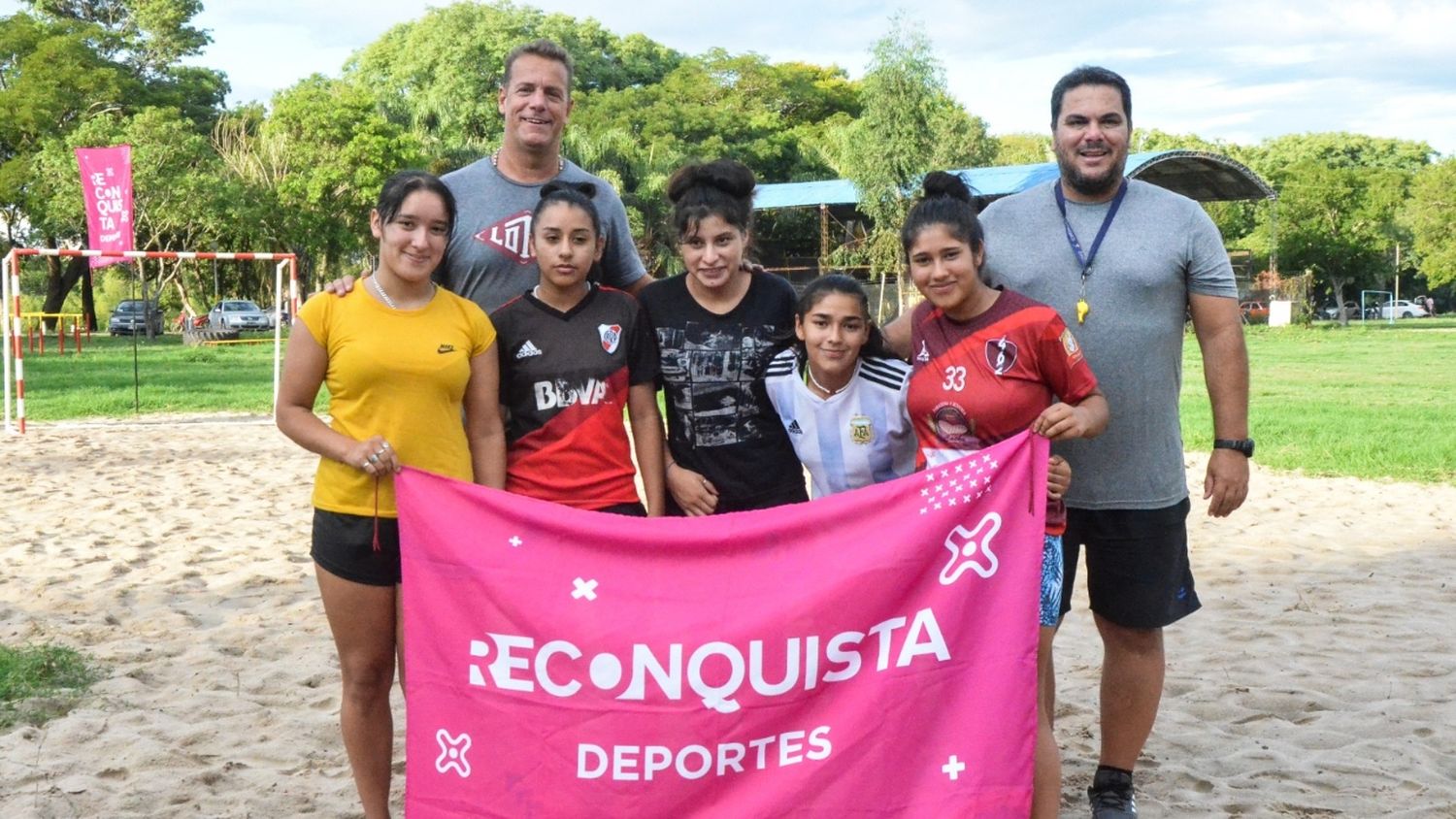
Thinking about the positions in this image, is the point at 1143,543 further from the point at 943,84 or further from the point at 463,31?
the point at 463,31

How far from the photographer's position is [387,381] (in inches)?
136

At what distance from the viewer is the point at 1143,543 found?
12.6 feet

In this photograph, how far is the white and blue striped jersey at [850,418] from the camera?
3.68m

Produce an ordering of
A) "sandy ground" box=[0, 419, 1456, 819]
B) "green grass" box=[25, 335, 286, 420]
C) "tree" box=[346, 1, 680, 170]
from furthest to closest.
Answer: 1. "tree" box=[346, 1, 680, 170]
2. "green grass" box=[25, 335, 286, 420]
3. "sandy ground" box=[0, 419, 1456, 819]

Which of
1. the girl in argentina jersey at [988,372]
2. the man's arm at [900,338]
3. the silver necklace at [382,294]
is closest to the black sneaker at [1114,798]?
the girl in argentina jersey at [988,372]

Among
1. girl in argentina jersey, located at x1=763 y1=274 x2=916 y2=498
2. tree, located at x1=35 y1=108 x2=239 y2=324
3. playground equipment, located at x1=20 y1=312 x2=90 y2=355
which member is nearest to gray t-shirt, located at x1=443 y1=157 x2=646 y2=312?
girl in argentina jersey, located at x1=763 y1=274 x2=916 y2=498

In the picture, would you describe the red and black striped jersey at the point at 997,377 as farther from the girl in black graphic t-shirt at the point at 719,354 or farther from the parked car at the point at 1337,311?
the parked car at the point at 1337,311

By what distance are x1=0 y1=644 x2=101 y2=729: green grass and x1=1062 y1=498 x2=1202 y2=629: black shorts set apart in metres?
3.96

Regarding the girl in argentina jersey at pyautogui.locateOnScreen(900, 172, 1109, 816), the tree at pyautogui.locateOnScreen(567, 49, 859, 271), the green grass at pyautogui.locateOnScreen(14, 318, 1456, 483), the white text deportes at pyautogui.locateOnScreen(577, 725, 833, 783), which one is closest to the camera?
the white text deportes at pyautogui.locateOnScreen(577, 725, 833, 783)

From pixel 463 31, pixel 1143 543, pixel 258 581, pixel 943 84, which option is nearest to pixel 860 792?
pixel 1143 543

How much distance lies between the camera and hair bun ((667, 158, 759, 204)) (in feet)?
12.4

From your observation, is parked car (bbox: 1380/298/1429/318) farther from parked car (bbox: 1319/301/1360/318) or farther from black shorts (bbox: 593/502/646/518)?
black shorts (bbox: 593/502/646/518)

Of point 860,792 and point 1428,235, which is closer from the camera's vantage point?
point 860,792

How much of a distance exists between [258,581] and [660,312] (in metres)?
4.53
